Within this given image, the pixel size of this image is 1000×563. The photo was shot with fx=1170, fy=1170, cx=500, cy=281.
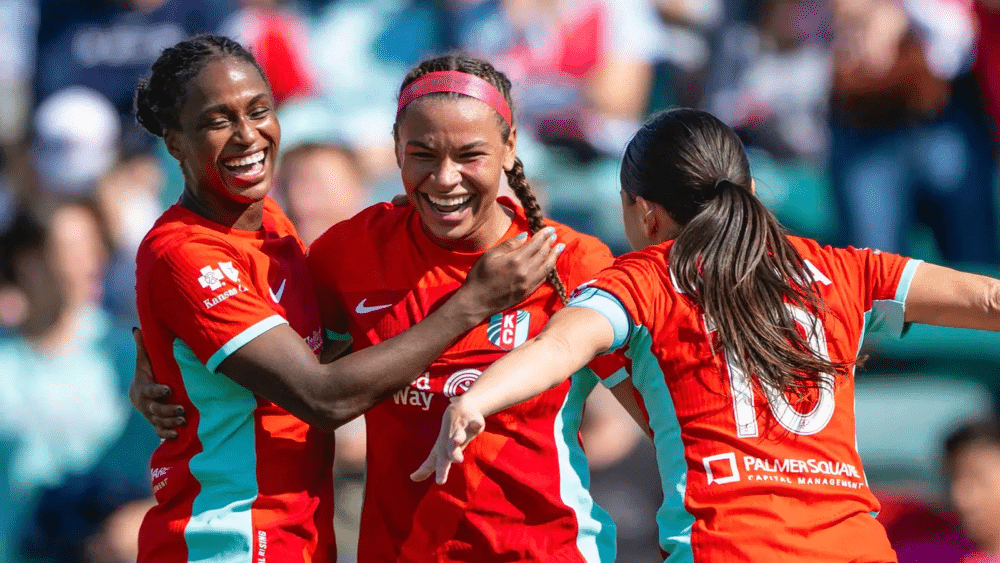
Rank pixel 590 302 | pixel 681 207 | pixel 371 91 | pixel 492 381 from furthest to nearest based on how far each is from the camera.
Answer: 1. pixel 371 91
2. pixel 681 207
3. pixel 590 302
4. pixel 492 381

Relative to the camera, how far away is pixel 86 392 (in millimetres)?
6992

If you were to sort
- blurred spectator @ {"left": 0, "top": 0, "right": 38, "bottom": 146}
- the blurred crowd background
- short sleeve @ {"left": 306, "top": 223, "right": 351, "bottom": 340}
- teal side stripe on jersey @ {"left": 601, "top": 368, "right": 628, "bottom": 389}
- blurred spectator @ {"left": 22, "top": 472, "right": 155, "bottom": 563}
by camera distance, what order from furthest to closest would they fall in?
blurred spectator @ {"left": 0, "top": 0, "right": 38, "bottom": 146}
the blurred crowd background
blurred spectator @ {"left": 22, "top": 472, "right": 155, "bottom": 563}
short sleeve @ {"left": 306, "top": 223, "right": 351, "bottom": 340}
teal side stripe on jersey @ {"left": 601, "top": 368, "right": 628, "bottom": 389}

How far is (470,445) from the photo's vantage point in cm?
294

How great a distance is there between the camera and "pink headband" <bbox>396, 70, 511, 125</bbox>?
300 centimetres

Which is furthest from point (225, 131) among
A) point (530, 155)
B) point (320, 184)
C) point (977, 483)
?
point (530, 155)

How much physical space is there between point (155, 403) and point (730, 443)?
1480 millimetres

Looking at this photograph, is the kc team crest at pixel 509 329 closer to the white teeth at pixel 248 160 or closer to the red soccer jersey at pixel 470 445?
the red soccer jersey at pixel 470 445

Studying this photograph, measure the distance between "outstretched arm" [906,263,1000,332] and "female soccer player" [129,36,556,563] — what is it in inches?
35.6

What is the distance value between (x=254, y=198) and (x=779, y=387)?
144cm

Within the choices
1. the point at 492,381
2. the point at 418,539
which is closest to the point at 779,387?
the point at 492,381

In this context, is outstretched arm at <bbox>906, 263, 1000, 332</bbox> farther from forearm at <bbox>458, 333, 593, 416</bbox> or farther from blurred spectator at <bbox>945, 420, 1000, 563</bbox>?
blurred spectator at <bbox>945, 420, 1000, 563</bbox>

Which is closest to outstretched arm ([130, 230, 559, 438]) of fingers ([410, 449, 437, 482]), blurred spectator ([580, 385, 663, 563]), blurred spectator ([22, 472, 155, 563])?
fingers ([410, 449, 437, 482])

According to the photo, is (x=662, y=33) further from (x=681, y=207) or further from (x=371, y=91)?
(x=681, y=207)

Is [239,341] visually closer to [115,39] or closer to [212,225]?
[212,225]
